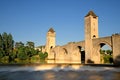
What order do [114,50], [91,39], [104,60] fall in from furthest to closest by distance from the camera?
[104,60] < [91,39] < [114,50]

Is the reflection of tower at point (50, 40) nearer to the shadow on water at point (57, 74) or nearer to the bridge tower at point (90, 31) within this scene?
the bridge tower at point (90, 31)

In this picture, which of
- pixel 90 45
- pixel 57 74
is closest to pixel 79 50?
pixel 90 45

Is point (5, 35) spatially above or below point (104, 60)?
above

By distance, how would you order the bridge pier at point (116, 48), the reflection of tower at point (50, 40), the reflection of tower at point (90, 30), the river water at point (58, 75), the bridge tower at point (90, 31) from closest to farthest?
1. the river water at point (58, 75)
2. the bridge pier at point (116, 48)
3. the bridge tower at point (90, 31)
4. the reflection of tower at point (90, 30)
5. the reflection of tower at point (50, 40)

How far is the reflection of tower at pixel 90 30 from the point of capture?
33188mm

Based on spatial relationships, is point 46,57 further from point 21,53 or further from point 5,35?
point 5,35

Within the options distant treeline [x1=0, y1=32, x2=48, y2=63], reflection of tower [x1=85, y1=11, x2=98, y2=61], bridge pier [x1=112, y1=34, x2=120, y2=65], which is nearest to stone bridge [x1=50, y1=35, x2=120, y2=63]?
bridge pier [x1=112, y1=34, x2=120, y2=65]

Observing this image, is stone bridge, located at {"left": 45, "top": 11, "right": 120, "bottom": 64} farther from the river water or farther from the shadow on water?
the river water

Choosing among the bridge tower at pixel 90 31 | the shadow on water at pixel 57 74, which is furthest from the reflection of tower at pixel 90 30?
the shadow on water at pixel 57 74

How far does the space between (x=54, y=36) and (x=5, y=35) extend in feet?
49.2

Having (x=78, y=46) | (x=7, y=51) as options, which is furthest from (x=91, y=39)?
(x=7, y=51)

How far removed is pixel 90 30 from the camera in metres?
34.3

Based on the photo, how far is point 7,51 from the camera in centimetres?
4753

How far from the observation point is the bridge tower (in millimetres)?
33000
